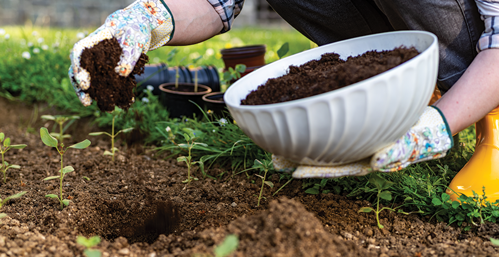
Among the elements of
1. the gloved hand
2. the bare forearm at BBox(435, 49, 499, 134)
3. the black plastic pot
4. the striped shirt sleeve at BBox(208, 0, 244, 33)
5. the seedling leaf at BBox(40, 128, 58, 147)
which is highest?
the striped shirt sleeve at BBox(208, 0, 244, 33)

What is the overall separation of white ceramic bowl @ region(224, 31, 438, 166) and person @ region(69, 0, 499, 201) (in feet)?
0.24

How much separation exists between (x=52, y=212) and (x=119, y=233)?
229mm

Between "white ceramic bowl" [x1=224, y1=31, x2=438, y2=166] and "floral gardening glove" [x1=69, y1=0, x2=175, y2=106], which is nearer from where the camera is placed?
"white ceramic bowl" [x1=224, y1=31, x2=438, y2=166]

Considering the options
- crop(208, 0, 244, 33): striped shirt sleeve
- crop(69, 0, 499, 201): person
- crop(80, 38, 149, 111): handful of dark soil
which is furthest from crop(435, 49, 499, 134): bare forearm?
crop(80, 38, 149, 111): handful of dark soil

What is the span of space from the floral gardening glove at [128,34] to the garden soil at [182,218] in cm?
42

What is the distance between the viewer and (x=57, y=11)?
7172 mm

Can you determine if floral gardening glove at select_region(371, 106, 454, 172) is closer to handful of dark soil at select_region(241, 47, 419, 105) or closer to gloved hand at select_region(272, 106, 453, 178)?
gloved hand at select_region(272, 106, 453, 178)

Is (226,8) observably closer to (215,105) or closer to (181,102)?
(215,105)

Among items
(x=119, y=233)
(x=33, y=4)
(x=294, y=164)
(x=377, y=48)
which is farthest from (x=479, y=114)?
(x=33, y=4)

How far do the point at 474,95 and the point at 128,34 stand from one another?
1.04 meters

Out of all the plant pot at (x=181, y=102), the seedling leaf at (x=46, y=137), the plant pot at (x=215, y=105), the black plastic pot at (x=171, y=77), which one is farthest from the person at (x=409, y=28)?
the black plastic pot at (x=171, y=77)

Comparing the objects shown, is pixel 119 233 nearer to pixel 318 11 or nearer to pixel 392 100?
pixel 392 100

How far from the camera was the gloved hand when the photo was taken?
0.98m

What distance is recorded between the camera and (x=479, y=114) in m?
1.15
